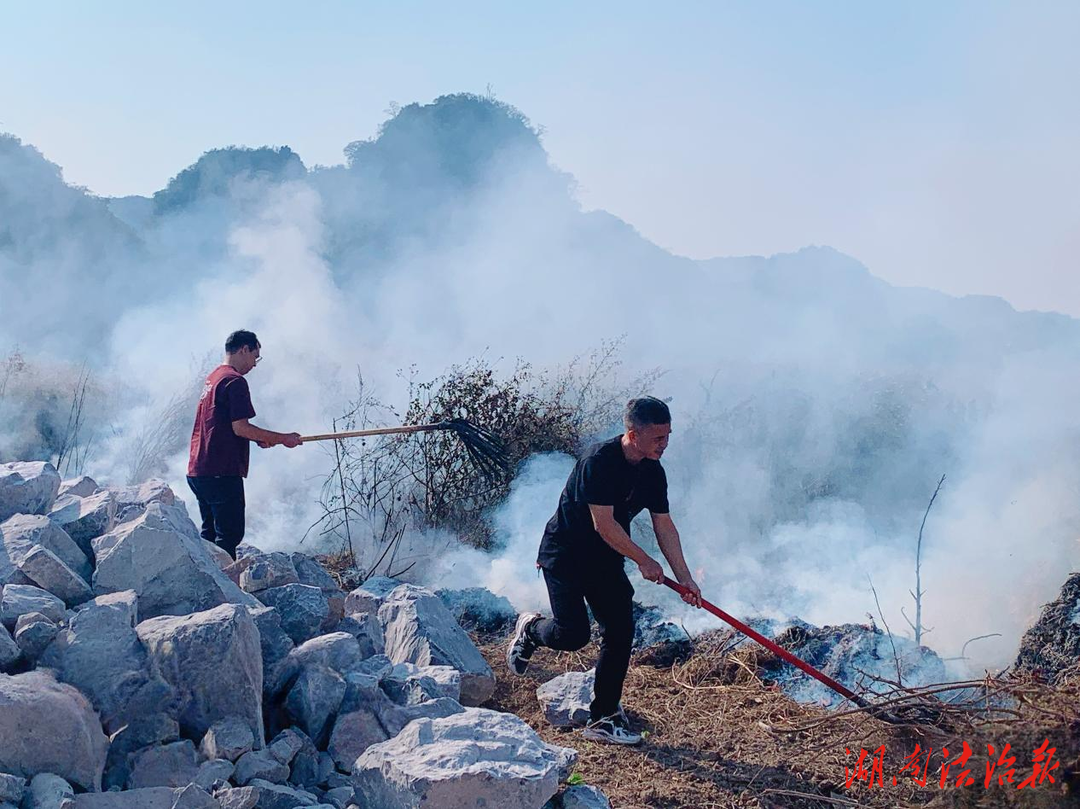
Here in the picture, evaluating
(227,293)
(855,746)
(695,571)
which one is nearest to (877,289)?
(695,571)

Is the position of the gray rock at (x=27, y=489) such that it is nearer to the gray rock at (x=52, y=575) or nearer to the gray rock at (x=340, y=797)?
the gray rock at (x=52, y=575)

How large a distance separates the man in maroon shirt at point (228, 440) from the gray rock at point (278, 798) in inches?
117

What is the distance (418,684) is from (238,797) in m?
1.26

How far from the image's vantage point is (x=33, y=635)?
365 centimetres

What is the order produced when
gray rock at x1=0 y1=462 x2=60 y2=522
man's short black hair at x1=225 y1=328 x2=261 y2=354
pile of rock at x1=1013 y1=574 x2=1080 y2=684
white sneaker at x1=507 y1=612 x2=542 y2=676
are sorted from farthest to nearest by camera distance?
man's short black hair at x1=225 y1=328 x2=261 y2=354 < white sneaker at x1=507 y1=612 x2=542 y2=676 < gray rock at x1=0 y1=462 x2=60 y2=522 < pile of rock at x1=1013 y1=574 x2=1080 y2=684

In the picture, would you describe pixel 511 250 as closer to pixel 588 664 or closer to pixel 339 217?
pixel 339 217

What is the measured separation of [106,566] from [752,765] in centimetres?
320

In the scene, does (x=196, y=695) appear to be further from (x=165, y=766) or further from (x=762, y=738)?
(x=762, y=738)

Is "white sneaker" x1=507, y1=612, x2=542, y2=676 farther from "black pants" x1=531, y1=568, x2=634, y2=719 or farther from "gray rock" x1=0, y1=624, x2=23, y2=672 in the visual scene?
"gray rock" x1=0, y1=624, x2=23, y2=672

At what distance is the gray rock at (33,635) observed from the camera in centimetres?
363

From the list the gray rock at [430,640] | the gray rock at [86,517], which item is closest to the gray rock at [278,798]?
the gray rock at [430,640]

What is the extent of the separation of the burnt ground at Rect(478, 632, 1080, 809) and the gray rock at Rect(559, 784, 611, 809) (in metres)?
0.51

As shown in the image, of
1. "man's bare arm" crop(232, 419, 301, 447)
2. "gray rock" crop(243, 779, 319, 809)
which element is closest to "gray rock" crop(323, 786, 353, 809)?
"gray rock" crop(243, 779, 319, 809)

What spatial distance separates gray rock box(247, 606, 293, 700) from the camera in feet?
13.6
